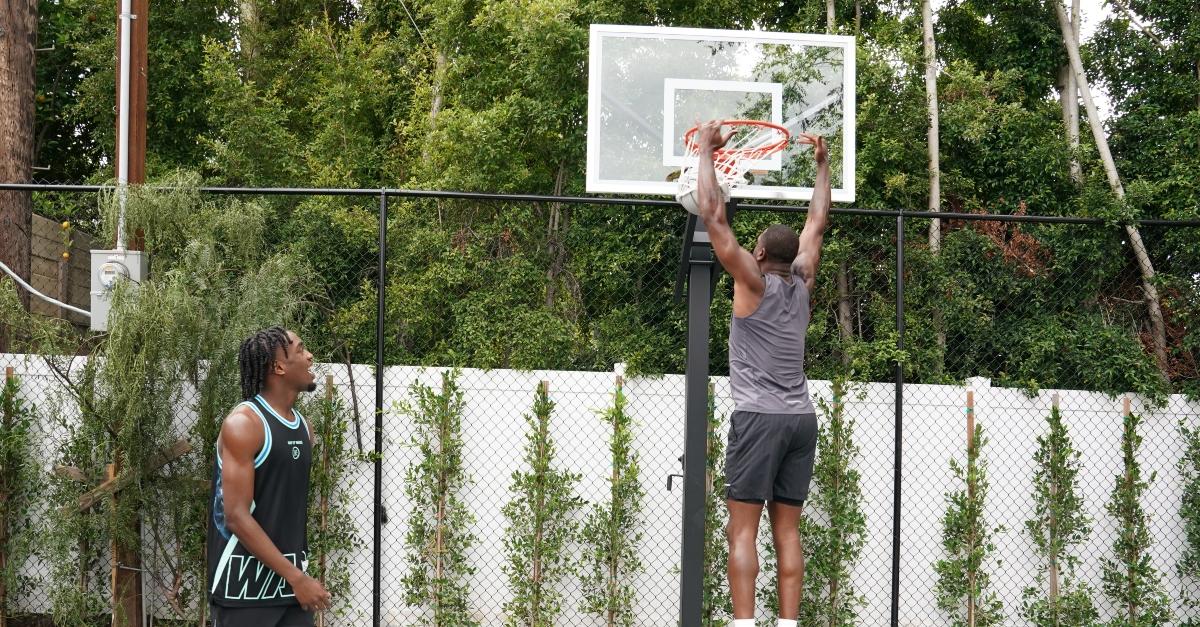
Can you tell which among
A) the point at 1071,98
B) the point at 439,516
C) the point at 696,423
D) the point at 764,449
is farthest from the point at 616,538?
the point at 1071,98

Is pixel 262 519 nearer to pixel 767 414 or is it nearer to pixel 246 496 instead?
pixel 246 496

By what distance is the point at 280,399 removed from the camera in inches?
132

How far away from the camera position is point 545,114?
28.2 feet

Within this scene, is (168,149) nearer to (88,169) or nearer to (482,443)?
(88,169)

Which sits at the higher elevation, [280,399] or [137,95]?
[137,95]

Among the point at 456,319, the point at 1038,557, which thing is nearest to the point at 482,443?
the point at 456,319

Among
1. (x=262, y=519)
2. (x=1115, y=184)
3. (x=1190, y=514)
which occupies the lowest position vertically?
(x=1190, y=514)

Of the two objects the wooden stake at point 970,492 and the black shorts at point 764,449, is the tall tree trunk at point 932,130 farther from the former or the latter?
the black shorts at point 764,449

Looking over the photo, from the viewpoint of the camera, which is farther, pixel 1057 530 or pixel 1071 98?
pixel 1071 98

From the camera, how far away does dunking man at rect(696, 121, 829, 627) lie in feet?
12.4

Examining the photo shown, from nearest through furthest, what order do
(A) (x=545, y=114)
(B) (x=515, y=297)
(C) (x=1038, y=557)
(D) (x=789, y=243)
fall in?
(D) (x=789, y=243) < (C) (x=1038, y=557) < (B) (x=515, y=297) < (A) (x=545, y=114)

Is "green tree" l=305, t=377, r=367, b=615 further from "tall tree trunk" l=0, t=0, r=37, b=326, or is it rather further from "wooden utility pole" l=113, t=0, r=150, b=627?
"tall tree trunk" l=0, t=0, r=37, b=326

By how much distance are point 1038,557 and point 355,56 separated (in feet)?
30.6

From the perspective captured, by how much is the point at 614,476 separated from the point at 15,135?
15.0ft
